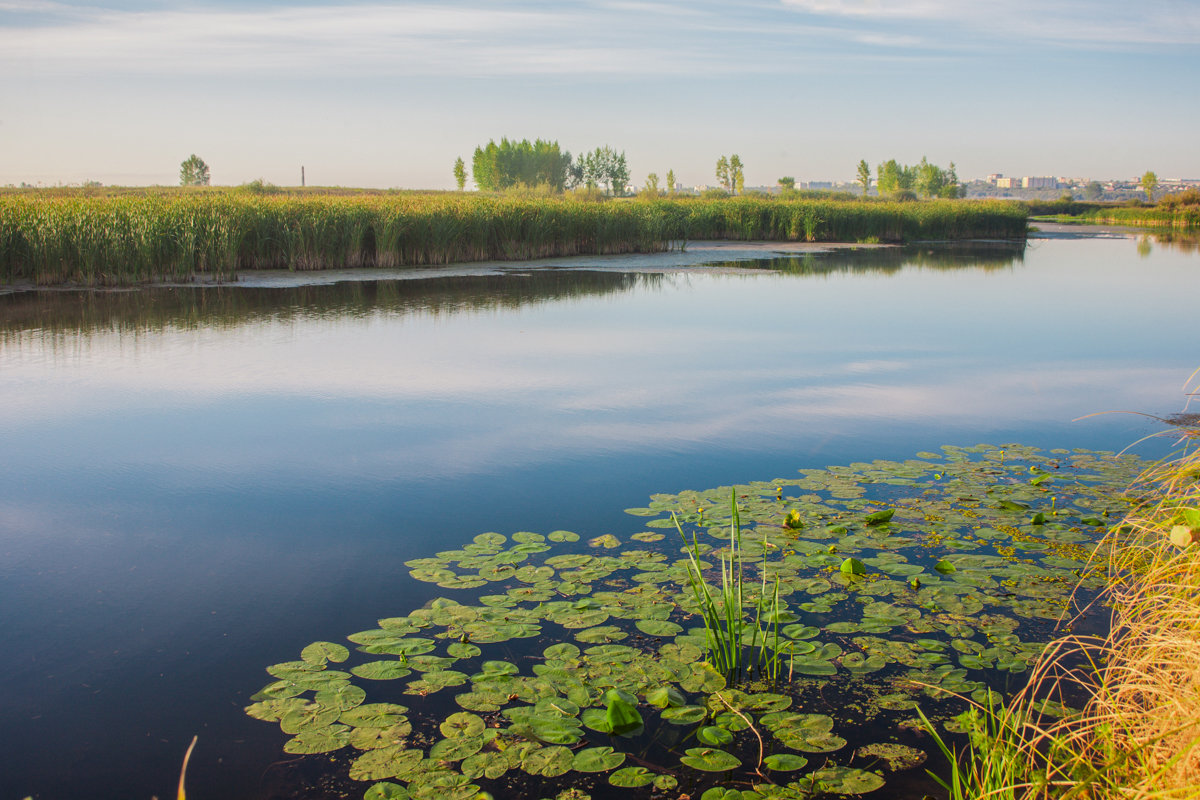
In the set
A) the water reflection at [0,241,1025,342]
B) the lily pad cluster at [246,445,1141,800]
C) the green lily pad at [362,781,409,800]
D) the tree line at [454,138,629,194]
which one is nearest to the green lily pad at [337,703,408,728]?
the lily pad cluster at [246,445,1141,800]

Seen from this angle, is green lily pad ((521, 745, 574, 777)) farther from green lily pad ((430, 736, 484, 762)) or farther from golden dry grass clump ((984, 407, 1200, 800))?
golden dry grass clump ((984, 407, 1200, 800))

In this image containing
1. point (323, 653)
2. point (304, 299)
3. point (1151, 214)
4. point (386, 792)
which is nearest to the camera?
point (386, 792)

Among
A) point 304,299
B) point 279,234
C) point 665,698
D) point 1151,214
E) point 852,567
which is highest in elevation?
point 1151,214

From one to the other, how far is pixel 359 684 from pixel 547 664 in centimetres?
62

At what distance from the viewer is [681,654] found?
9.80ft

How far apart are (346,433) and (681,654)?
3445mm

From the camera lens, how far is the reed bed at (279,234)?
12523 millimetres

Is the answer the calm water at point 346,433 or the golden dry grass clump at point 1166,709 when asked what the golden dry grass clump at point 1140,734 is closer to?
the golden dry grass clump at point 1166,709

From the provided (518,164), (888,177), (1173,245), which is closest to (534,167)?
(518,164)

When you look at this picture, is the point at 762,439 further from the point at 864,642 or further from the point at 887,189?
the point at 887,189

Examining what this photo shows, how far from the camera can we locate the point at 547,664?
2.90 meters

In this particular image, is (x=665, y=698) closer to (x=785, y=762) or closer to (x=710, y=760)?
(x=710, y=760)

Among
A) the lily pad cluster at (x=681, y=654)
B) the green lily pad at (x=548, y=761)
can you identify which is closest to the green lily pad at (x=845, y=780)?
the lily pad cluster at (x=681, y=654)

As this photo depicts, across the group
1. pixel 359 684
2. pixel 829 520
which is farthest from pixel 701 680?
pixel 829 520
